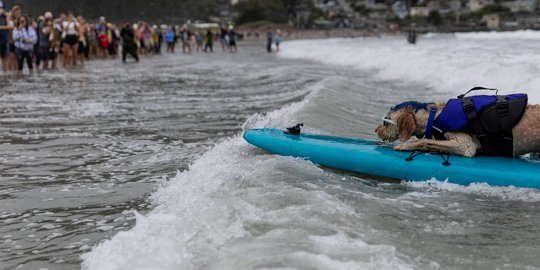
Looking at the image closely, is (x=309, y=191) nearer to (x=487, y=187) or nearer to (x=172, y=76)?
(x=487, y=187)

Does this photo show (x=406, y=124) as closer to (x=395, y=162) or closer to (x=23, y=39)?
(x=395, y=162)

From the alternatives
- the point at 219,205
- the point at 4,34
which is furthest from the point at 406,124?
the point at 4,34

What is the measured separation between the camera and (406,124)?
5.43m

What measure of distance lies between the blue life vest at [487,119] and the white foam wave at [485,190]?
55cm

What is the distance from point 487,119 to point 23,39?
14469 mm

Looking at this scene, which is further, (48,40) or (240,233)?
(48,40)

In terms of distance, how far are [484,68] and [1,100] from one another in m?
10.7

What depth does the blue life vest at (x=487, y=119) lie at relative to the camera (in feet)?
16.6

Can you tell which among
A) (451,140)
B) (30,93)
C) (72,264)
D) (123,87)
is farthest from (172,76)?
(72,264)

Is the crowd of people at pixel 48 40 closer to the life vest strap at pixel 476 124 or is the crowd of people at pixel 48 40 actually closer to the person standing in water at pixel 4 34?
the person standing in water at pixel 4 34

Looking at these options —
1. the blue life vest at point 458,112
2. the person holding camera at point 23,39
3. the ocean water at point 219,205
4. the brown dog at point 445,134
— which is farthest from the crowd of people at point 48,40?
the blue life vest at point 458,112

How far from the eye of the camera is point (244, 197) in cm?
411

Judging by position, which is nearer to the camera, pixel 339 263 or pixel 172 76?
pixel 339 263

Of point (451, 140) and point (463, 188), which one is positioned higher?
point (451, 140)
